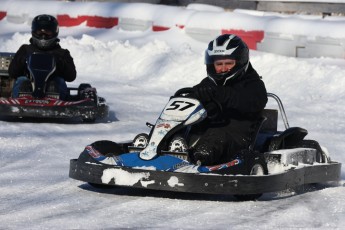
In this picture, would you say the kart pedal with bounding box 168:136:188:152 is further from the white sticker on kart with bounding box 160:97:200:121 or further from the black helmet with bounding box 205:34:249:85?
the black helmet with bounding box 205:34:249:85

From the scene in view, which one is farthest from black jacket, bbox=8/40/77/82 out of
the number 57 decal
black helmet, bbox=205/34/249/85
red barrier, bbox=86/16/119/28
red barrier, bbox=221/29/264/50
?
red barrier, bbox=86/16/119/28

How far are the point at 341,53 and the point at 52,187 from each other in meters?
8.04

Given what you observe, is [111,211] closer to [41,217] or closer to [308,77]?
[41,217]

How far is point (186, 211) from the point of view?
616cm

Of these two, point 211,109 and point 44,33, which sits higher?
point 44,33

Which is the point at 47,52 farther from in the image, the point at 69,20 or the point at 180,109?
the point at 69,20

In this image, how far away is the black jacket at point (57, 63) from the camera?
11.0 metres

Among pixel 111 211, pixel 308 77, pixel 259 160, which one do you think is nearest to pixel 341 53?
pixel 308 77

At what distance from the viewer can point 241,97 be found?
7.25 metres

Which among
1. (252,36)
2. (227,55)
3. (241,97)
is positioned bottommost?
(241,97)

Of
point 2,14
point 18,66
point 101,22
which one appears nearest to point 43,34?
point 18,66

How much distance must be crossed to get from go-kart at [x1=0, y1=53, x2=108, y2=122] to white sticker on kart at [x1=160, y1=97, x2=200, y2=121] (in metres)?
3.79

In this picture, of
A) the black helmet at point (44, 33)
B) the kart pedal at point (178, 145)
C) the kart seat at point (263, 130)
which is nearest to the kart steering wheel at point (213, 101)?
the kart seat at point (263, 130)

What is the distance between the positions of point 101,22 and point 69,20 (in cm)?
85
